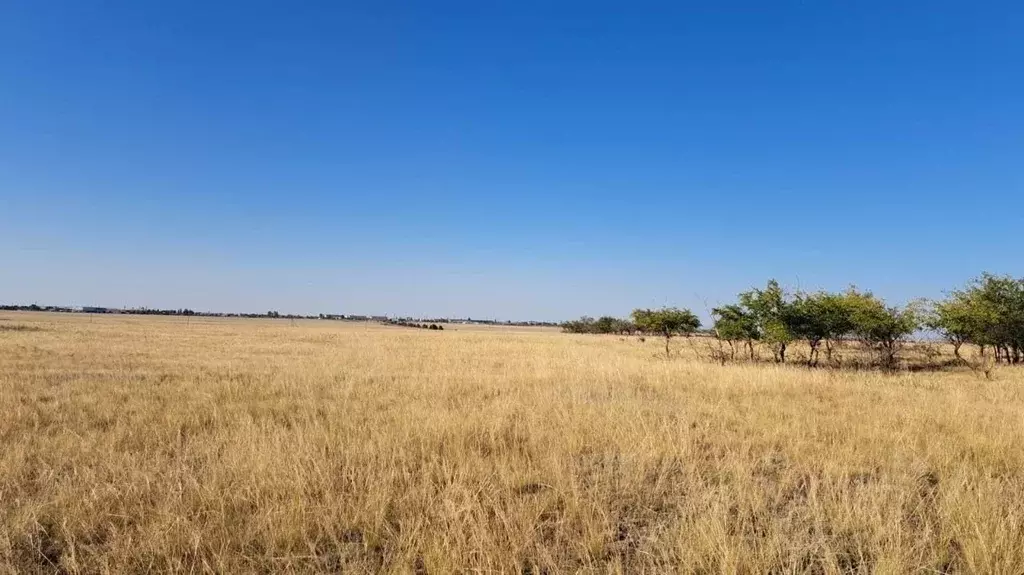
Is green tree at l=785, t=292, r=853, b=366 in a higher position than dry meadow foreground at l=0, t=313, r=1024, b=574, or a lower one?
higher

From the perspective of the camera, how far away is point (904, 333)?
29.9m

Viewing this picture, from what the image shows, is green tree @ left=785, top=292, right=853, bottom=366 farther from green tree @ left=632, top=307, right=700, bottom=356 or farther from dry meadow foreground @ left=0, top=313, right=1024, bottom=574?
dry meadow foreground @ left=0, top=313, right=1024, bottom=574

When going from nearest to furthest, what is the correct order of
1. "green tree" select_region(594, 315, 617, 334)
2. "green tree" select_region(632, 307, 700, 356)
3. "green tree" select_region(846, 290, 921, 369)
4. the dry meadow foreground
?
the dry meadow foreground < "green tree" select_region(846, 290, 921, 369) < "green tree" select_region(632, 307, 700, 356) < "green tree" select_region(594, 315, 617, 334)

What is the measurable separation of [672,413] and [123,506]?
855 cm

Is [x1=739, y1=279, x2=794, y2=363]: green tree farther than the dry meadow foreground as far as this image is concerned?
Yes

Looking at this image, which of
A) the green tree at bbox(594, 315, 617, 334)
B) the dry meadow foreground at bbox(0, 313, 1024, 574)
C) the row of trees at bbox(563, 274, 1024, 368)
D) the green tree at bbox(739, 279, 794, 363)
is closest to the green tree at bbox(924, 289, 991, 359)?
the row of trees at bbox(563, 274, 1024, 368)

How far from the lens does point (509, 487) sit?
5609 millimetres

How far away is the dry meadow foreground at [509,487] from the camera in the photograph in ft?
13.5

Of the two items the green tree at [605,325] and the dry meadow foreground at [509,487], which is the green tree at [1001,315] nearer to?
the dry meadow foreground at [509,487]

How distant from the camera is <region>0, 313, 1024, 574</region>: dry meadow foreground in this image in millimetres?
4113

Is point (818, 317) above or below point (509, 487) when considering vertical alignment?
above

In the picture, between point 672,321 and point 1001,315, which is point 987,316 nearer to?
point 1001,315

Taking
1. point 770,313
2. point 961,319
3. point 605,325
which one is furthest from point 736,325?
point 605,325

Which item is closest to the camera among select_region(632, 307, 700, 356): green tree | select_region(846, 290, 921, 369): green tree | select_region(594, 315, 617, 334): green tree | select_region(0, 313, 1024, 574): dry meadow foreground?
select_region(0, 313, 1024, 574): dry meadow foreground
